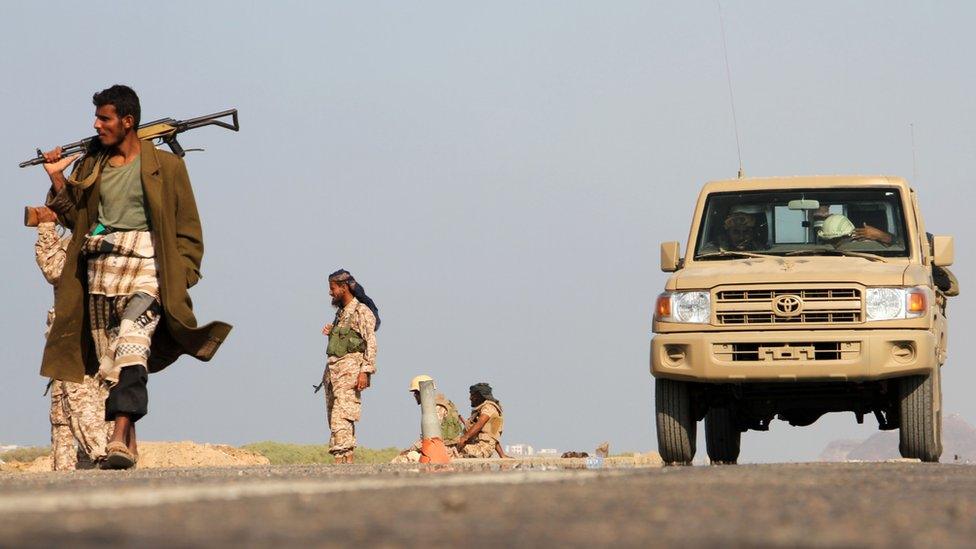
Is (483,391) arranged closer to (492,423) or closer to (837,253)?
(492,423)

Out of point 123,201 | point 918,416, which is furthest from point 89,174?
point 918,416

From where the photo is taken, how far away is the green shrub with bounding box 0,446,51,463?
3484 centimetres

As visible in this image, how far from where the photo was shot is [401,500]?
546 cm

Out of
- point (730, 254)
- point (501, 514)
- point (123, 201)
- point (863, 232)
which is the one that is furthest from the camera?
point (863, 232)

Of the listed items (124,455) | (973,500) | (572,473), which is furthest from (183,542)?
(124,455)

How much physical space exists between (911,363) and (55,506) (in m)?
7.72

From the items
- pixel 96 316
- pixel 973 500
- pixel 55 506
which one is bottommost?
pixel 973 500

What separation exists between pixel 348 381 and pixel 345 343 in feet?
1.21

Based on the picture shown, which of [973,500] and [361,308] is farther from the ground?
[361,308]

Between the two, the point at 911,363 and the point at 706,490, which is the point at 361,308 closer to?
the point at 911,363

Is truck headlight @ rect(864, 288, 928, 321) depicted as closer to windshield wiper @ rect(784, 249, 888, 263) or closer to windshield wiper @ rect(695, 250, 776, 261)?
windshield wiper @ rect(784, 249, 888, 263)

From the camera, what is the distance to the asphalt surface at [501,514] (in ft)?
13.6

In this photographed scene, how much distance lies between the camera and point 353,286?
1733cm

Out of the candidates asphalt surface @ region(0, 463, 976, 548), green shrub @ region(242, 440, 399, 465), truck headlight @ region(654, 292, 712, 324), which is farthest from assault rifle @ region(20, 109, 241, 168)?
green shrub @ region(242, 440, 399, 465)
